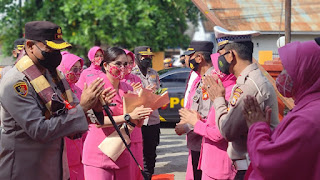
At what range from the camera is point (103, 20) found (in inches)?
894

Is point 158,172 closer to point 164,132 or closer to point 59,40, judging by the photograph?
point 164,132

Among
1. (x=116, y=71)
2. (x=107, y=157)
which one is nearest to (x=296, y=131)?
(x=107, y=157)

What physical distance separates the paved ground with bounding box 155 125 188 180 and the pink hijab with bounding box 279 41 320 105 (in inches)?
241

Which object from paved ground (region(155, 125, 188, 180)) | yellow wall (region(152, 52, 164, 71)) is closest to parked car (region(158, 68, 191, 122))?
paved ground (region(155, 125, 188, 180))

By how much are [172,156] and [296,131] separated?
824cm

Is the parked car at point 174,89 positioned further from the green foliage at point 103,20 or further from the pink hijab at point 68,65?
the green foliage at point 103,20

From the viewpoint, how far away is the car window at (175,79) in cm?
1456

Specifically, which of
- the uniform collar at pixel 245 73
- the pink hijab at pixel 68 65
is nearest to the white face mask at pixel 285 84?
the uniform collar at pixel 245 73

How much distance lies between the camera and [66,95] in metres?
4.03

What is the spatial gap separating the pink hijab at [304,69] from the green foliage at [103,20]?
19.5 metres

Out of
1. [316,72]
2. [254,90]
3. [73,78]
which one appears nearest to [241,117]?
[254,90]

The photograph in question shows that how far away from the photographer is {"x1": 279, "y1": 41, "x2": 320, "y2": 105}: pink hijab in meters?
2.88

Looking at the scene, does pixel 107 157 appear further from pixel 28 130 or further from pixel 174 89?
pixel 174 89

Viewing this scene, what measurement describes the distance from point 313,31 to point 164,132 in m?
9.70
